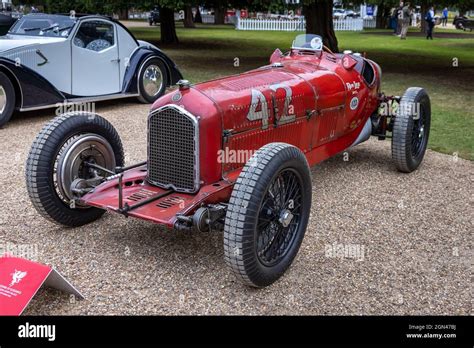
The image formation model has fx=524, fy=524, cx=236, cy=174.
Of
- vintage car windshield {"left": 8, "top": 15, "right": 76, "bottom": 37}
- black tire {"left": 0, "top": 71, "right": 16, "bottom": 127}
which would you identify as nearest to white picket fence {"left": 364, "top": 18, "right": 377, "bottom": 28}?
vintage car windshield {"left": 8, "top": 15, "right": 76, "bottom": 37}

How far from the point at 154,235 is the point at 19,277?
4.84 feet

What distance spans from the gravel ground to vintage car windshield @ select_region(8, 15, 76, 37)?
3.98m

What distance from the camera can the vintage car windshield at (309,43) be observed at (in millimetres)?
6180

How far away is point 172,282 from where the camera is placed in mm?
3908

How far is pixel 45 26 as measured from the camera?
956cm

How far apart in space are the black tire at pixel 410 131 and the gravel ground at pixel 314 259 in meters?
0.33

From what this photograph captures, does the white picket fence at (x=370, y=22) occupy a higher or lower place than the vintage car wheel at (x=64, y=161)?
higher

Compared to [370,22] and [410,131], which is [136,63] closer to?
[410,131]

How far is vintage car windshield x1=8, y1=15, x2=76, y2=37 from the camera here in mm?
9414

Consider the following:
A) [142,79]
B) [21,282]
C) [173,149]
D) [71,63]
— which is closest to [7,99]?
[71,63]

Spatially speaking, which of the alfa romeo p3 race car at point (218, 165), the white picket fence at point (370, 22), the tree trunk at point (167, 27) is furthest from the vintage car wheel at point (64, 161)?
the white picket fence at point (370, 22)

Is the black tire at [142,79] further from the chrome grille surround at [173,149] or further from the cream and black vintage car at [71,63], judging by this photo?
the chrome grille surround at [173,149]

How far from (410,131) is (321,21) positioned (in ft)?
37.8

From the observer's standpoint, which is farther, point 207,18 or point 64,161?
point 207,18
